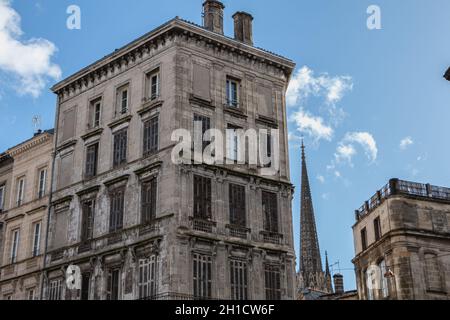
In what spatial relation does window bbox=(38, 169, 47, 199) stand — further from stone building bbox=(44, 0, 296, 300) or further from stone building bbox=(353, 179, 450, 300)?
stone building bbox=(353, 179, 450, 300)

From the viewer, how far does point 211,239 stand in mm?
34406

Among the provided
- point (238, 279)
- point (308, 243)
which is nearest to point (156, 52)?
point (238, 279)

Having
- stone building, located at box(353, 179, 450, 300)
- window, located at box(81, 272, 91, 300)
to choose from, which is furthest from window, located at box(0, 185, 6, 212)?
stone building, located at box(353, 179, 450, 300)

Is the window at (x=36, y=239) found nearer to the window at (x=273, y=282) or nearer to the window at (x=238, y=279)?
the window at (x=238, y=279)

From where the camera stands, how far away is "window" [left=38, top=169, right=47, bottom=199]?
42125 mm

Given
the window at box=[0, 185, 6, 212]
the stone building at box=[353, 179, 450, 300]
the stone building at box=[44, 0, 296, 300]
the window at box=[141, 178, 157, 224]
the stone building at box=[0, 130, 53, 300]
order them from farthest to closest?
the window at box=[0, 185, 6, 212] < the stone building at box=[353, 179, 450, 300] < the stone building at box=[0, 130, 53, 300] < the window at box=[141, 178, 157, 224] < the stone building at box=[44, 0, 296, 300]

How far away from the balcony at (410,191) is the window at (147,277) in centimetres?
1827

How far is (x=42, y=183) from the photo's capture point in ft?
140

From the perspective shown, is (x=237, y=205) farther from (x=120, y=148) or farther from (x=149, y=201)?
(x=120, y=148)

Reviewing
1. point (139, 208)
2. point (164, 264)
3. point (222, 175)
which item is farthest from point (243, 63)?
point (164, 264)

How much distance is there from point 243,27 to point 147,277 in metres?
16.0

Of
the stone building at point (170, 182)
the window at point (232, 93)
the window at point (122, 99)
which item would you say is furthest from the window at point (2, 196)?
the window at point (232, 93)

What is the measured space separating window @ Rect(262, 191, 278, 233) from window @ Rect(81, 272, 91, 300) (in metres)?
9.59
